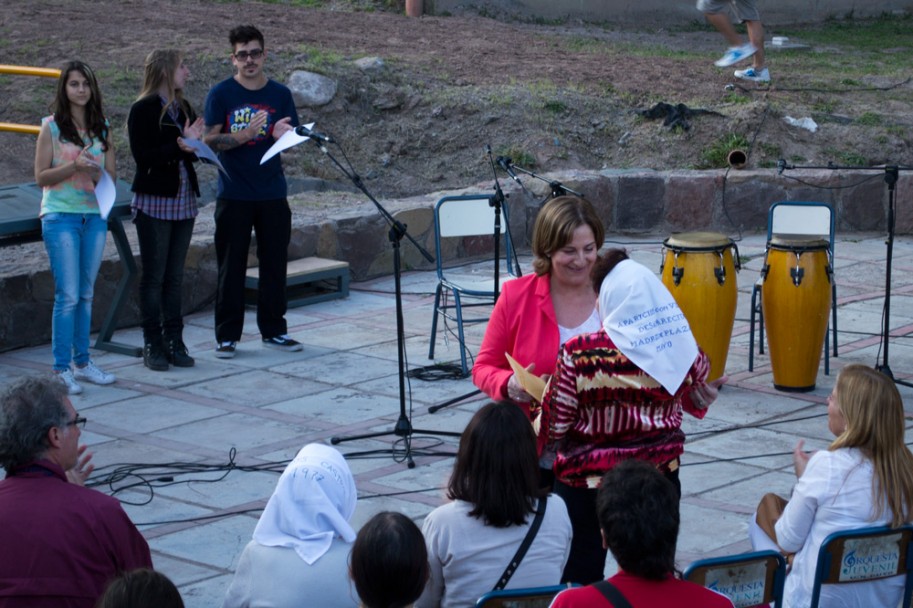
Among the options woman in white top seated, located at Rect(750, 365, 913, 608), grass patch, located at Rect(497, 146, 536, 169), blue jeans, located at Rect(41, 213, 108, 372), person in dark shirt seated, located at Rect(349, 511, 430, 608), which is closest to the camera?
person in dark shirt seated, located at Rect(349, 511, 430, 608)

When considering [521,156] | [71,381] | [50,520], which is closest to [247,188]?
[71,381]

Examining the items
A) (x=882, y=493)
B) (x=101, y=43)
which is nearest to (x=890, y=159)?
(x=101, y=43)

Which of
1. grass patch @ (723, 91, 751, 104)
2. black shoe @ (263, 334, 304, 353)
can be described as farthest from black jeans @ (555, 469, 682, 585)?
grass patch @ (723, 91, 751, 104)

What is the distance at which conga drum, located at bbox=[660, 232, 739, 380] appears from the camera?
759 cm

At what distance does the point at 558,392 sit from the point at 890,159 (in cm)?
1055

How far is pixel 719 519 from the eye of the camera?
572 centimetres

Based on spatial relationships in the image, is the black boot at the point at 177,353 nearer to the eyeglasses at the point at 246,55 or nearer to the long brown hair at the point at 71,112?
the long brown hair at the point at 71,112

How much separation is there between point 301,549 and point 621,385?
1027 mm

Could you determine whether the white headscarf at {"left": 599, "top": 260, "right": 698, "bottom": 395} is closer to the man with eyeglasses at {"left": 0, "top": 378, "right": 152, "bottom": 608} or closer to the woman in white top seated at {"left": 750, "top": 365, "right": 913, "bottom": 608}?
the woman in white top seated at {"left": 750, "top": 365, "right": 913, "bottom": 608}

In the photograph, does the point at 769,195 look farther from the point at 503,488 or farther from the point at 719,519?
the point at 503,488

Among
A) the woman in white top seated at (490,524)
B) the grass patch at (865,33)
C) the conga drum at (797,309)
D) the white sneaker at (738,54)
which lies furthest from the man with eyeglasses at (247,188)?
the grass patch at (865,33)

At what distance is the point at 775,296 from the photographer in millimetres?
7758

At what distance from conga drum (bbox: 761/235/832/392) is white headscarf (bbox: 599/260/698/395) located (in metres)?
3.88

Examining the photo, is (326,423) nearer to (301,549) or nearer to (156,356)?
(156,356)
